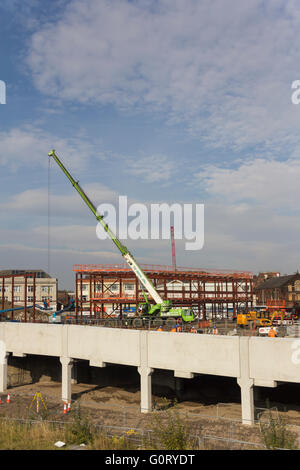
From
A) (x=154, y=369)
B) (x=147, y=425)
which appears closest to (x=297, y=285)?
(x=154, y=369)

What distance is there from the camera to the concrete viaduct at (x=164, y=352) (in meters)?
23.5

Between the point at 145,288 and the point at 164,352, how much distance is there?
53.5ft

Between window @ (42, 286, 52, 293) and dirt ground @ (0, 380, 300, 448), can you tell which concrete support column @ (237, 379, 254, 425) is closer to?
dirt ground @ (0, 380, 300, 448)

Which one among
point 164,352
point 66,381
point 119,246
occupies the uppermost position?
point 119,246

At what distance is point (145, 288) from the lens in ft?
A: 143

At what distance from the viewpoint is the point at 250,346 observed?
78.9 feet

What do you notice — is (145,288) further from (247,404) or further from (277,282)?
(277,282)

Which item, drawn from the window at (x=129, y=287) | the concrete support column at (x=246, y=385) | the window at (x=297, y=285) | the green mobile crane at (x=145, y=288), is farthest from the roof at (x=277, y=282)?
the concrete support column at (x=246, y=385)

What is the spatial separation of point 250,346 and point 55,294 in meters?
80.9

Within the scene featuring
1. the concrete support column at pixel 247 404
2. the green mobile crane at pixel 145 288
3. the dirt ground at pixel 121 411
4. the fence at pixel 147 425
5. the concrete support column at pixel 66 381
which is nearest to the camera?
the fence at pixel 147 425

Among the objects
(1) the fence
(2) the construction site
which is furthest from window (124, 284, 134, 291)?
(1) the fence

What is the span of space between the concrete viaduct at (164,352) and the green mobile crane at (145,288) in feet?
35.0

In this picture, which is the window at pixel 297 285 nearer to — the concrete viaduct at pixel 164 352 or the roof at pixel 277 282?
the roof at pixel 277 282
